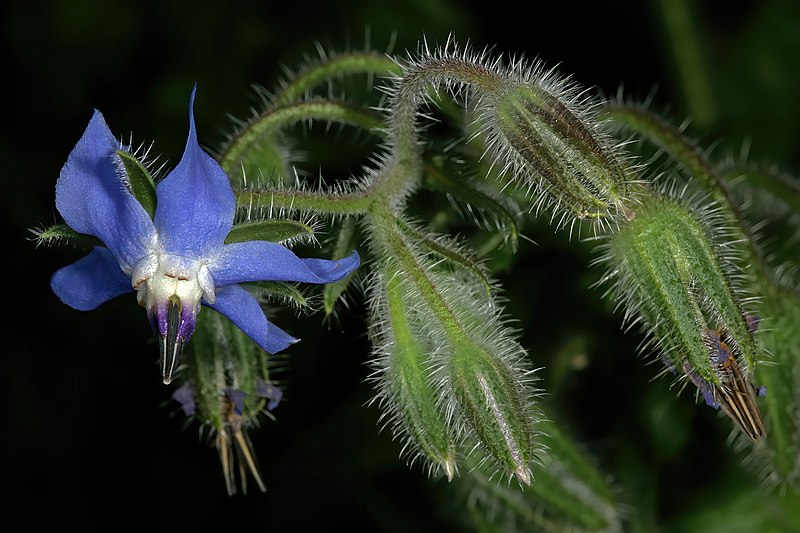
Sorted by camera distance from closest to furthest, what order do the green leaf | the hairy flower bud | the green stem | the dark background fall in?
the hairy flower bud → the green leaf → the green stem → the dark background

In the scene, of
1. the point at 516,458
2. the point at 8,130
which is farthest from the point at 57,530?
the point at 516,458

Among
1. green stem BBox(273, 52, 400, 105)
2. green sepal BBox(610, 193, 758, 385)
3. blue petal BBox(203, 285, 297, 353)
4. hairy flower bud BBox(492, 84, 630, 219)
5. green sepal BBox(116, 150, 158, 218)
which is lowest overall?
green sepal BBox(610, 193, 758, 385)

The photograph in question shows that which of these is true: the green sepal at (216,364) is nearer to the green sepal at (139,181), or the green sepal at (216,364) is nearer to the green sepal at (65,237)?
the green sepal at (65,237)

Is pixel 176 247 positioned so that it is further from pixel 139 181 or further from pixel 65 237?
pixel 65 237

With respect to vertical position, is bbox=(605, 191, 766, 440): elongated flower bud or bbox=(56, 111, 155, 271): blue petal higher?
bbox=(56, 111, 155, 271): blue petal

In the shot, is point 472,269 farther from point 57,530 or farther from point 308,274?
point 57,530

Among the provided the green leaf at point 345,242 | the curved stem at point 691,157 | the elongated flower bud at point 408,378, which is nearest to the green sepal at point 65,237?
the green leaf at point 345,242

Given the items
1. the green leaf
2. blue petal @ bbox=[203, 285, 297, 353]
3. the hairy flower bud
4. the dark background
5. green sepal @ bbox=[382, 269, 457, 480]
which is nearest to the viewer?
blue petal @ bbox=[203, 285, 297, 353]

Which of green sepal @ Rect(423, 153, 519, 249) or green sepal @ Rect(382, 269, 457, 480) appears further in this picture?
green sepal @ Rect(423, 153, 519, 249)

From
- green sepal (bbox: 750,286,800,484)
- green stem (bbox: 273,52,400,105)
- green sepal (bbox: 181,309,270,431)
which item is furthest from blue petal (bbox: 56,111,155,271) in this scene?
green sepal (bbox: 750,286,800,484)

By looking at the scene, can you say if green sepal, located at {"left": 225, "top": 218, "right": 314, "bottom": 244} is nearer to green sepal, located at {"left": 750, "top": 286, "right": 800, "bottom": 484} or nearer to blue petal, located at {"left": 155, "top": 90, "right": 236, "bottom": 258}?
blue petal, located at {"left": 155, "top": 90, "right": 236, "bottom": 258}
